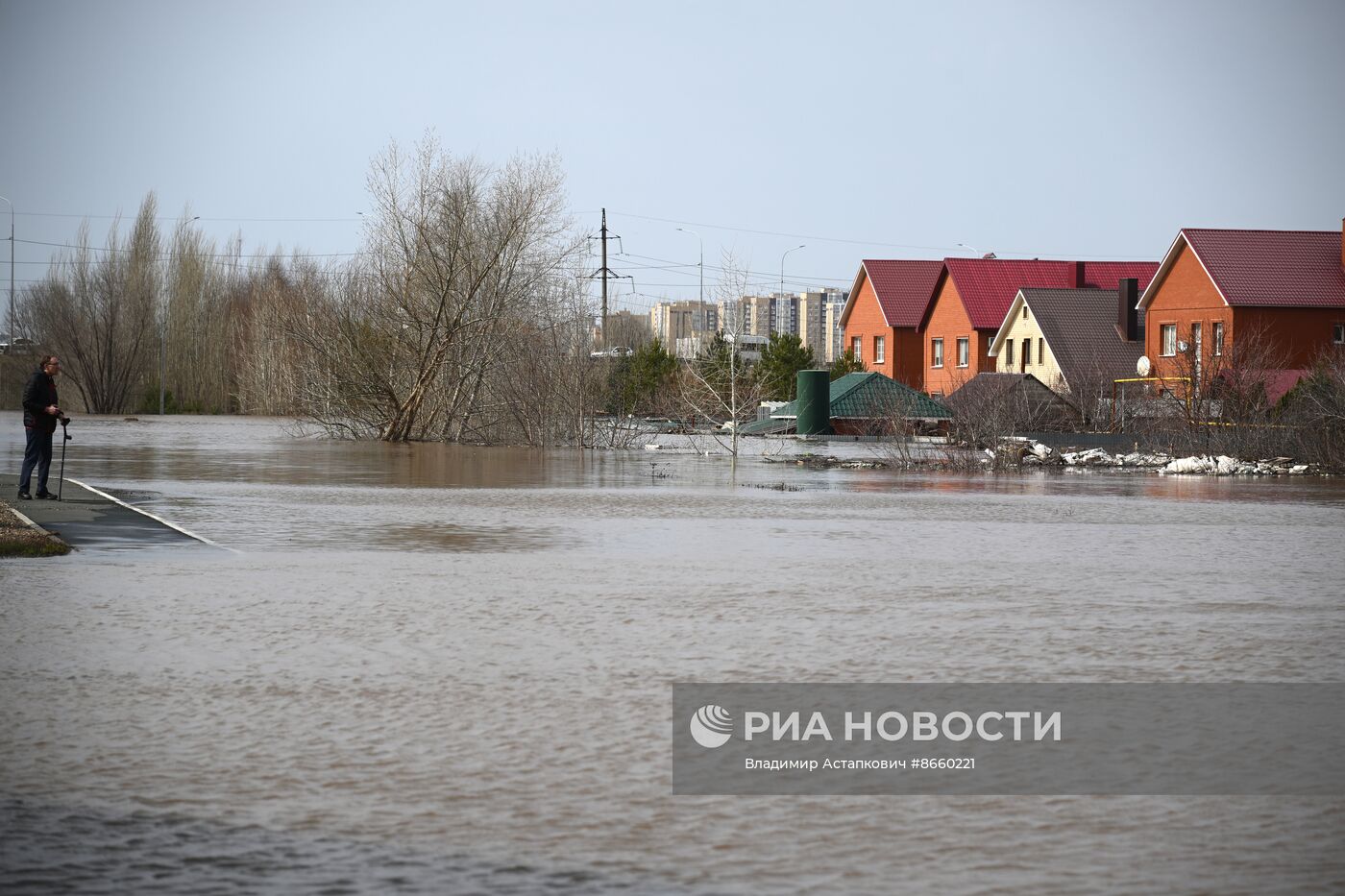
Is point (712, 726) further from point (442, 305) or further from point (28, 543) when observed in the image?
point (442, 305)

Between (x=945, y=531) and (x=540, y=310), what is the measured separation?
26.5 meters

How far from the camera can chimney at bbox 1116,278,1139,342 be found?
64.7 m

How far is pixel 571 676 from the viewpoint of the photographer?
8.42m

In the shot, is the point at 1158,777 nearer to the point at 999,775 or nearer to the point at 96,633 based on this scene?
the point at 999,775

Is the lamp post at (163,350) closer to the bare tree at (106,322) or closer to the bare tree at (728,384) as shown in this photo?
the bare tree at (106,322)

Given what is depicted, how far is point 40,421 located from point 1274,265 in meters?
47.0

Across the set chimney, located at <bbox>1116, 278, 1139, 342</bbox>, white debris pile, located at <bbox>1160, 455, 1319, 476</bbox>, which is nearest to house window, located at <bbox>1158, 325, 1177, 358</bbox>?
chimney, located at <bbox>1116, 278, 1139, 342</bbox>

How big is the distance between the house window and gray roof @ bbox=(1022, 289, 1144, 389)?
2426 mm

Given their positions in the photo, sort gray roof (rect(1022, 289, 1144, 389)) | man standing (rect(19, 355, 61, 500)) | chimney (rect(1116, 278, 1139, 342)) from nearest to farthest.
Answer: man standing (rect(19, 355, 61, 500)) < gray roof (rect(1022, 289, 1144, 389)) < chimney (rect(1116, 278, 1139, 342))

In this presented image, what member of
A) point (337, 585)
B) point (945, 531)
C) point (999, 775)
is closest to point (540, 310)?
point (945, 531)

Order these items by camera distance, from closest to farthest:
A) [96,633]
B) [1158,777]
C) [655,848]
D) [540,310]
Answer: [655,848]
[1158,777]
[96,633]
[540,310]

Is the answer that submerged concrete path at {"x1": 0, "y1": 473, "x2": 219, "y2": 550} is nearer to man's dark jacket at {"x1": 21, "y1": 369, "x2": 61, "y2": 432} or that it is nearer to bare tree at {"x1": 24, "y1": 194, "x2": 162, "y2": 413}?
man's dark jacket at {"x1": 21, "y1": 369, "x2": 61, "y2": 432}

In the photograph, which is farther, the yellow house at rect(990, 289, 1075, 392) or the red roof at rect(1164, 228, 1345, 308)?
the yellow house at rect(990, 289, 1075, 392)

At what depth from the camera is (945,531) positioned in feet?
58.2
